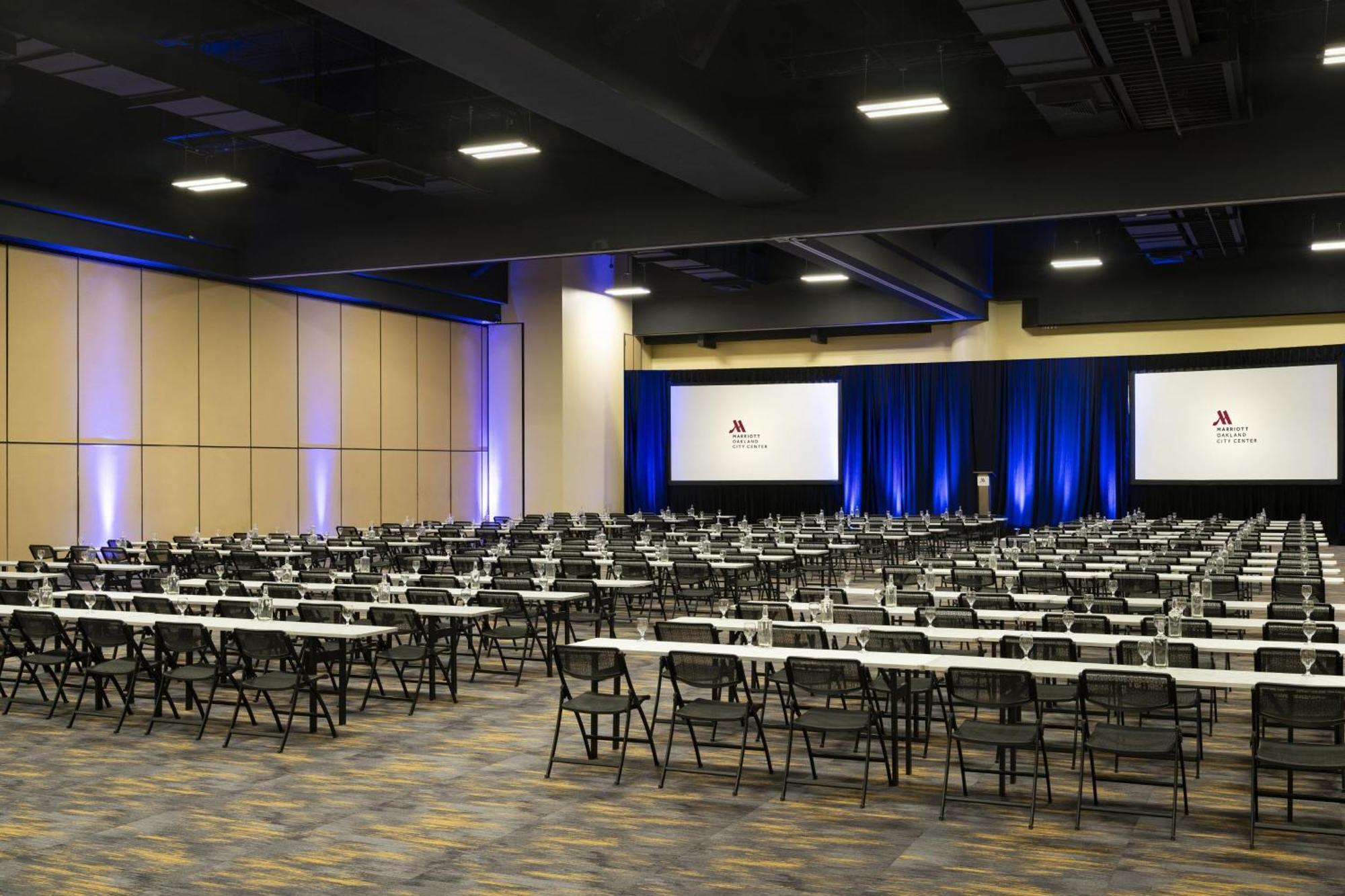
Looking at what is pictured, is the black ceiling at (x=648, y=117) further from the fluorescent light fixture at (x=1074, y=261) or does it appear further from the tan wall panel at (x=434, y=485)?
the tan wall panel at (x=434, y=485)

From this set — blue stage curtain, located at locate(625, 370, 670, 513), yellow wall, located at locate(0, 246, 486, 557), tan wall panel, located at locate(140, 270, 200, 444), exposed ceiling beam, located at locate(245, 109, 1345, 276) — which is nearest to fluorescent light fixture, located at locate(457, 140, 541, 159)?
exposed ceiling beam, located at locate(245, 109, 1345, 276)

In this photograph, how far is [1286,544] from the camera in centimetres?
1606

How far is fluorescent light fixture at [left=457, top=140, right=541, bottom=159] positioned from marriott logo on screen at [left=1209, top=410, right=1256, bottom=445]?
1742cm

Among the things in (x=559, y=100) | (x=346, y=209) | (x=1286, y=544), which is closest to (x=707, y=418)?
(x=346, y=209)

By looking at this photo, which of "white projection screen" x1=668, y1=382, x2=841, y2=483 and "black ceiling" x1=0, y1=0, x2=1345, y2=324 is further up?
"black ceiling" x1=0, y1=0, x2=1345, y2=324

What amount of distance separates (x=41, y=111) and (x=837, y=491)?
17905mm

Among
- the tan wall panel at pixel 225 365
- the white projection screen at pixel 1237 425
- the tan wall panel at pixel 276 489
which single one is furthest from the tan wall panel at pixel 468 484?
the white projection screen at pixel 1237 425

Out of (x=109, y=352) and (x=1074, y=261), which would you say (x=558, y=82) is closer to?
(x=109, y=352)

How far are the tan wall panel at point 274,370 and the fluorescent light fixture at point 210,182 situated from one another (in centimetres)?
640

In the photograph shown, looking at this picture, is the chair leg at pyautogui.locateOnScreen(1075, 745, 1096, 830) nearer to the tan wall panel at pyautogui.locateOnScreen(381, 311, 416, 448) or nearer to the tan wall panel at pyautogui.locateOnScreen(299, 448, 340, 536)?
the tan wall panel at pyautogui.locateOnScreen(299, 448, 340, 536)

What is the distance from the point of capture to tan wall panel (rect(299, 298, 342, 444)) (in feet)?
71.8

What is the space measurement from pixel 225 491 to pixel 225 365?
2011 millimetres

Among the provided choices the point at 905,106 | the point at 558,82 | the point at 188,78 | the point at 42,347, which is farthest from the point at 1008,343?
the point at 188,78

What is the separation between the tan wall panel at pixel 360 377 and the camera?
22.9 m
